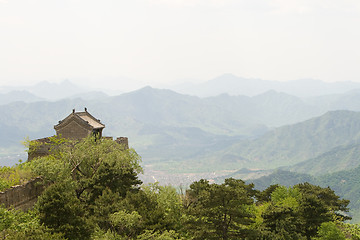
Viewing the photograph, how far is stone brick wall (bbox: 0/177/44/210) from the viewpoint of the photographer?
31.6m

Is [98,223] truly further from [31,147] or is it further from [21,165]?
[31,147]

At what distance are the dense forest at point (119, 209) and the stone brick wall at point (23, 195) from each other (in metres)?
0.74

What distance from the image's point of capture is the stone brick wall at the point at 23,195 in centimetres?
3156

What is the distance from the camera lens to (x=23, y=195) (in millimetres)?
33906

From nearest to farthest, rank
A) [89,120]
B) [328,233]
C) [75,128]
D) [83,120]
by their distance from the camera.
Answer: [328,233], [83,120], [75,128], [89,120]

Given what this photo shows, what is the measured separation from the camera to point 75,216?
2902 cm

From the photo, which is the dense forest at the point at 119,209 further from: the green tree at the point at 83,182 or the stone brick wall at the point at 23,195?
the stone brick wall at the point at 23,195

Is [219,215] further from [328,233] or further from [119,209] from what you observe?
[328,233]

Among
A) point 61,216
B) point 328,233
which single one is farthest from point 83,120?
point 328,233

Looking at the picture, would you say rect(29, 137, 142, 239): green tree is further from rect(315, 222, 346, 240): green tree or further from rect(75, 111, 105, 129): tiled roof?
rect(315, 222, 346, 240): green tree

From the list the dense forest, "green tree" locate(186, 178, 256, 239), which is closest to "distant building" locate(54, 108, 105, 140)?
the dense forest

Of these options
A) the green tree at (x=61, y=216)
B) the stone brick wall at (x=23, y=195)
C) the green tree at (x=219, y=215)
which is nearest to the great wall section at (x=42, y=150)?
the stone brick wall at (x=23, y=195)

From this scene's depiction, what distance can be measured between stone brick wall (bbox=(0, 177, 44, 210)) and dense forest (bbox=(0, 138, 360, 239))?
74 centimetres

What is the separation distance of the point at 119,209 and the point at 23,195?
8436 mm
